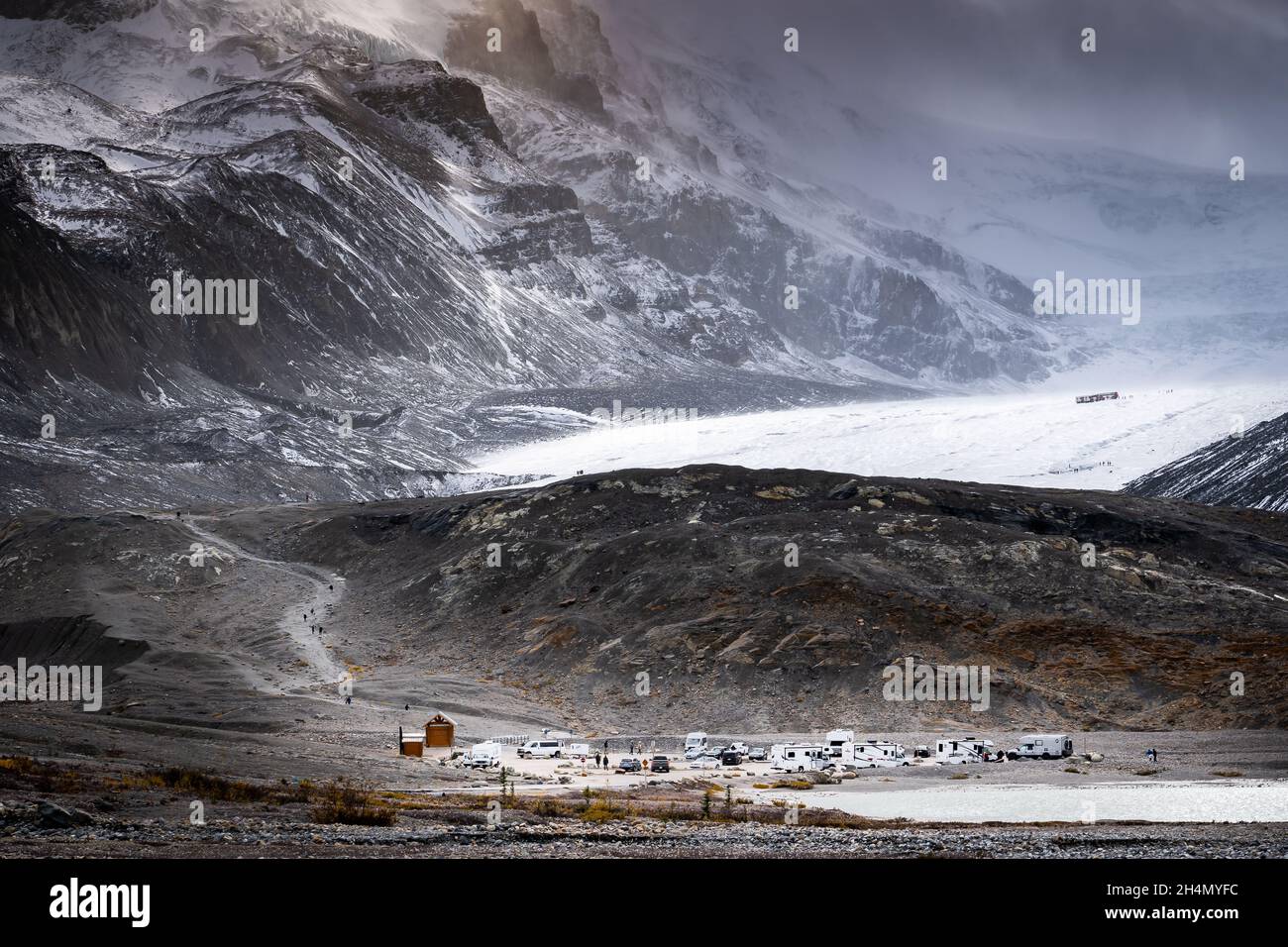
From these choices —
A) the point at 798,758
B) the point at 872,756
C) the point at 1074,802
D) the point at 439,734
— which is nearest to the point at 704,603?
the point at 439,734

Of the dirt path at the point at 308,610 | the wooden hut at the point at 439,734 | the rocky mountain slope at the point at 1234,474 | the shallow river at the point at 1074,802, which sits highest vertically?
the rocky mountain slope at the point at 1234,474

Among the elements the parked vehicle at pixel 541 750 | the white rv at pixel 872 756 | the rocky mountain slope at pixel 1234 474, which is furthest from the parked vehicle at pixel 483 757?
the rocky mountain slope at pixel 1234 474

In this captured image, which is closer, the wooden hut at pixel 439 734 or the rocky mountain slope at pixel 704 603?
the wooden hut at pixel 439 734

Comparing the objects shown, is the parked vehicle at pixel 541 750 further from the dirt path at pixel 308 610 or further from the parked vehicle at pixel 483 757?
the dirt path at pixel 308 610

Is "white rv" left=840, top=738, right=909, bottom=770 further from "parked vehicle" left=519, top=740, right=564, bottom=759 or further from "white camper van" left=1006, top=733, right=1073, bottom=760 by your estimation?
"parked vehicle" left=519, top=740, right=564, bottom=759

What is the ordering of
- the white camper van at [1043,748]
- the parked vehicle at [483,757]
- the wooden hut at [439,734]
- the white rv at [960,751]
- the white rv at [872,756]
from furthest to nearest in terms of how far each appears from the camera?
the wooden hut at [439,734] → the white rv at [960,751] → the white camper van at [1043,748] → the white rv at [872,756] → the parked vehicle at [483,757]
